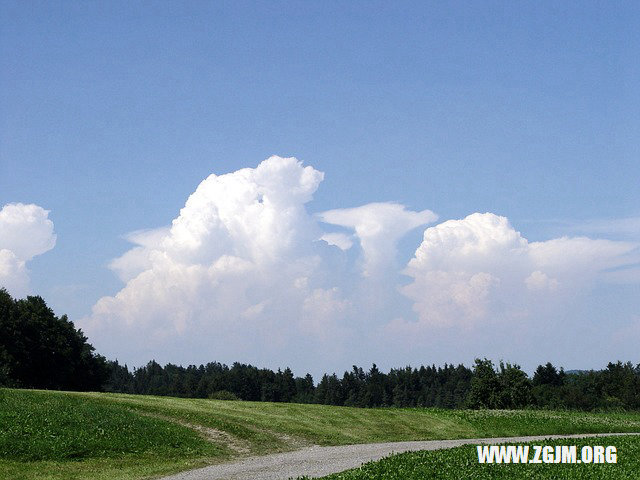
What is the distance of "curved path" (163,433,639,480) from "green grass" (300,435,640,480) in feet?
7.63

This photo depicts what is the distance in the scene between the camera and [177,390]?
19762 cm

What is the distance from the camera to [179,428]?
37406 millimetres

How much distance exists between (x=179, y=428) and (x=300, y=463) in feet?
33.6

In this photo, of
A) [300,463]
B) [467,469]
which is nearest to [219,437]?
[300,463]

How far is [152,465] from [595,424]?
35.0m

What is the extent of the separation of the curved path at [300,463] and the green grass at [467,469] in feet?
7.63

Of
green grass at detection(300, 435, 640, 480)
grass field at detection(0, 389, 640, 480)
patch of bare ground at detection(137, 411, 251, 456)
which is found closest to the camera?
green grass at detection(300, 435, 640, 480)

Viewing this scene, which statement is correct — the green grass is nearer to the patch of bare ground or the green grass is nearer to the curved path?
the curved path

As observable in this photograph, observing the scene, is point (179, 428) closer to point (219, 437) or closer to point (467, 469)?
point (219, 437)

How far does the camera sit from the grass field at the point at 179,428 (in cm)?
2961

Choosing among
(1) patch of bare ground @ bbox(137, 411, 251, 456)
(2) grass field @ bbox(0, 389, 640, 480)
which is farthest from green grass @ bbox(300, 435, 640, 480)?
(1) patch of bare ground @ bbox(137, 411, 251, 456)

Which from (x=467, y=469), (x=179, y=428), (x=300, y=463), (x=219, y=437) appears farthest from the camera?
(x=179, y=428)

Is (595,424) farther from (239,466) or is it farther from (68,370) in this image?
(68,370)

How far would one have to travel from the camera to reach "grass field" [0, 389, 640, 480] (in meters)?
29.6
